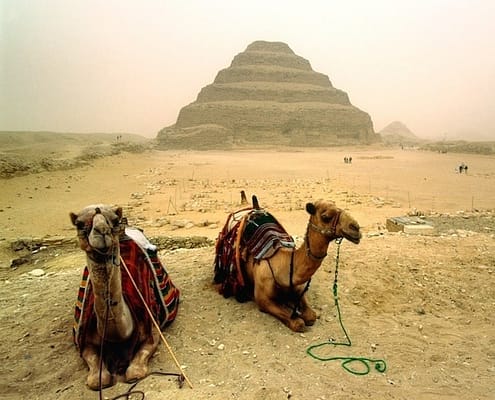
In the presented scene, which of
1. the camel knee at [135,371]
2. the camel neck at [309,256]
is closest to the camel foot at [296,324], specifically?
the camel neck at [309,256]

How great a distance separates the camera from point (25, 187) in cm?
1513

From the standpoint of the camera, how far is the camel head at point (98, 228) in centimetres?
246

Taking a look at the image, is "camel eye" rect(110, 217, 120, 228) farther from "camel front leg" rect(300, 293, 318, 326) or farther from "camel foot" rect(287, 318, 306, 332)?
"camel front leg" rect(300, 293, 318, 326)

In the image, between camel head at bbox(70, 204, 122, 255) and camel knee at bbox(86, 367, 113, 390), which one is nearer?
camel head at bbox(70, 204, 122, 255)

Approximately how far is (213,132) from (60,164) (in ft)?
117

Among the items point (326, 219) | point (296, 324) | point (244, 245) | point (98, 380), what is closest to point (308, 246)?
point (326, 219)

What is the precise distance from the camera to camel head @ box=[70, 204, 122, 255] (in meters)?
2.46

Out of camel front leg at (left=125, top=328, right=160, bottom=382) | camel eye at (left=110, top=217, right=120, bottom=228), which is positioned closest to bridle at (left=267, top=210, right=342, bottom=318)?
camel front leg at (left=125, top=328, right=160, bottom=382)

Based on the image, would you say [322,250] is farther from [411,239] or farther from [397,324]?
[411,239]

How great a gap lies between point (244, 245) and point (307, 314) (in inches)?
36.4

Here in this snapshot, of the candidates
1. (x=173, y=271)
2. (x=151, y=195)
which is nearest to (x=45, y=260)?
(x=173, y=271)

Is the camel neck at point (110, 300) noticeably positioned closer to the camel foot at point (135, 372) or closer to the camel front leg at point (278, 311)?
the camel foot at point (135, 372)

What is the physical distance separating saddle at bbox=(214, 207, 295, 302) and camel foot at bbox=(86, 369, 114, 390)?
5.13ft

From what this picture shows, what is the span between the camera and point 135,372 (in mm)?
2896
